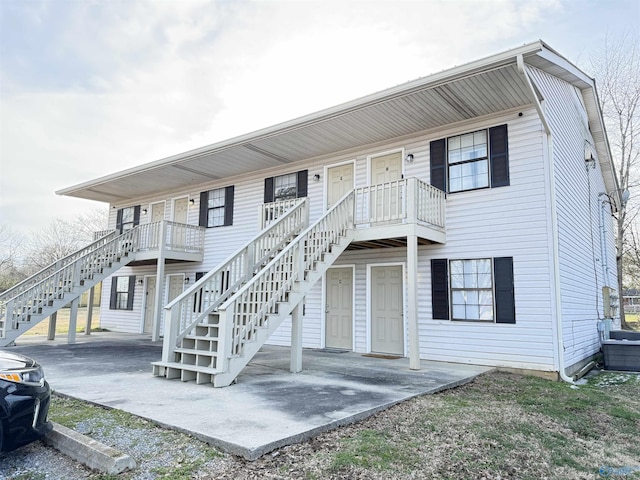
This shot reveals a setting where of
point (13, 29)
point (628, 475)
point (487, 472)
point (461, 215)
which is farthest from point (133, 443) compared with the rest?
point (13, 29)

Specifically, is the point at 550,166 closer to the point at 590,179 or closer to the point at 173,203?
the point at 590,179

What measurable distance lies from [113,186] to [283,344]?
8.20m

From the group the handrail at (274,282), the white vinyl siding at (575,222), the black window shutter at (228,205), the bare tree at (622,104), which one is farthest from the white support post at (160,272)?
the bare tree at (622,104)

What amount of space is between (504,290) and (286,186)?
20.6ft

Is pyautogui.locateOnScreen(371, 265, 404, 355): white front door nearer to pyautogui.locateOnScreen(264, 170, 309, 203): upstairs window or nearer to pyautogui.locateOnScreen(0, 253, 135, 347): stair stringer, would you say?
pyautogui.locateOnScreen(264, 170, 309, 203): upstairs window

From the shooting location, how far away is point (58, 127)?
1636 cm

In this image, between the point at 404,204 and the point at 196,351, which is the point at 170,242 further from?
the point at 404,204

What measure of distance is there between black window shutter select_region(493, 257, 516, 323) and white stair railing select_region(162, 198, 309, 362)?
13.3ft

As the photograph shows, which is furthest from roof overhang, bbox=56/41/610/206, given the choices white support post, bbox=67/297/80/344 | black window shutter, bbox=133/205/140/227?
white support post, bbox=67/297/80/344

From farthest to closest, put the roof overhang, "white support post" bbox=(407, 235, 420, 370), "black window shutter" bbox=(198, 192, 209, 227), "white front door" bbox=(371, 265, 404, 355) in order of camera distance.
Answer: "black window shutter" bbox=(198, 192, 209, 227) → "white front door" bbox=(371, 265, 404, 355) → "white support post" bbox=(407, 235, 420, 370) → the roof overhang

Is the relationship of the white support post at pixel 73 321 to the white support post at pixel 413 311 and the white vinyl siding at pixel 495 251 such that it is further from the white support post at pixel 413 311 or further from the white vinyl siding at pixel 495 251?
the white support post at pixel 413 311

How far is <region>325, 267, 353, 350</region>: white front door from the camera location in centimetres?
1005

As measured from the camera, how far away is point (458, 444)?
12.6 ft

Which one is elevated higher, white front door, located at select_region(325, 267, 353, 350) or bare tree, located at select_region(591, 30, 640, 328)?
bare tree, located at select_region(591, 30, 640, 328)
